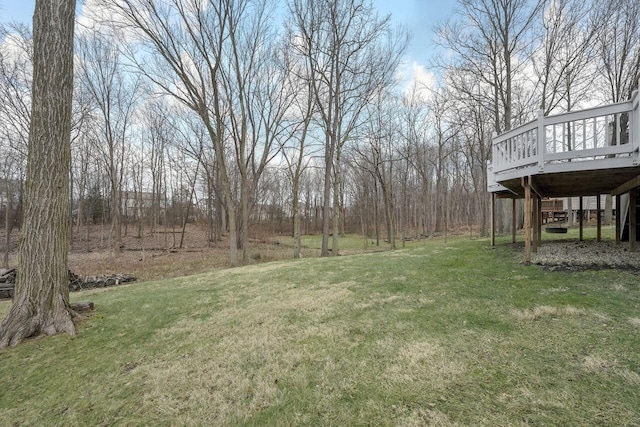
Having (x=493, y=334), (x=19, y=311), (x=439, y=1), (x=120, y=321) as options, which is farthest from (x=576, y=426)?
(x=439, y=1)

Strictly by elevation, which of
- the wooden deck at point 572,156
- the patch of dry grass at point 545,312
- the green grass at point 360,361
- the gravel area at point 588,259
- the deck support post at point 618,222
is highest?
the wooden deck at point 572,156

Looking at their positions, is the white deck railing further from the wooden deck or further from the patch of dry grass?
the patch of dry grass

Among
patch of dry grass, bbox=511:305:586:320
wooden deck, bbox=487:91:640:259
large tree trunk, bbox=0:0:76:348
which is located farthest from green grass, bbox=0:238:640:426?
wooden deck, bbox=487:91:640:259

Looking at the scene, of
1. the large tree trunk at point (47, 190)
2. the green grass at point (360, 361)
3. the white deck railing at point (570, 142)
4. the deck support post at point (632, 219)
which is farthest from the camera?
the deck support post at point (632, 219)

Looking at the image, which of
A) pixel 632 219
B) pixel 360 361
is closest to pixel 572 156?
pixel 632 219

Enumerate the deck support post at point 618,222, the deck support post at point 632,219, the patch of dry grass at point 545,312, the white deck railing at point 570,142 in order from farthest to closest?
the deck support post at point 618,222
the deck support post at point 632,219
the white deck railing at point 570,142
the patch of dry grass at point 545,312

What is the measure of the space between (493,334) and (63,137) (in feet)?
17.0

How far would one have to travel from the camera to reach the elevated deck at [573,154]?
3936 mm

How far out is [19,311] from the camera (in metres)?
3.26

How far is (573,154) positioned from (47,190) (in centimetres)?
681

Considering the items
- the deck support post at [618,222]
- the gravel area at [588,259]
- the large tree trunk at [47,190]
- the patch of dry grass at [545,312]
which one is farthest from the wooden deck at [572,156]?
the large tree trunk at [47,190]

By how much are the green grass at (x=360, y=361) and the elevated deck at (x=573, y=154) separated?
1539 mm

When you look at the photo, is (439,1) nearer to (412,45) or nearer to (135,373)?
(412,45)

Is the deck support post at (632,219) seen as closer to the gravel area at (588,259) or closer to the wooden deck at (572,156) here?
the wooden deck at (572,156)
